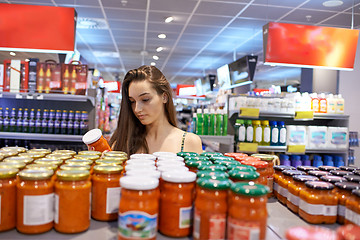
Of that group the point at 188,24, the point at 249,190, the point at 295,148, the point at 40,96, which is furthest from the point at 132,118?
the point at 188,24

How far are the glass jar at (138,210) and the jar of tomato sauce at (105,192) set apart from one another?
174 mm

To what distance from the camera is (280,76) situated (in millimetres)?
14125

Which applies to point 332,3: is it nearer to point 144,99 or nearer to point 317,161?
point 317,161

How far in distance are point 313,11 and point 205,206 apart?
5916 mm

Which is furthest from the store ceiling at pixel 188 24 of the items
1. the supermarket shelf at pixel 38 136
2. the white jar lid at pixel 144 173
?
the white jar lid at pixel 144 173

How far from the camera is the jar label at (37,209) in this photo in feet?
3.21

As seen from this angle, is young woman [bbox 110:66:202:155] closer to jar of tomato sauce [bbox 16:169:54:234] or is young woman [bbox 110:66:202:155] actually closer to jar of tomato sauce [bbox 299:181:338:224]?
jar of tomato sauce [bbox 16:169:54:234]

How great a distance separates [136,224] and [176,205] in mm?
154

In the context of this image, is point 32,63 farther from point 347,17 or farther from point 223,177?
point 347,17

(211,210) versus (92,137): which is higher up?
(92,137)

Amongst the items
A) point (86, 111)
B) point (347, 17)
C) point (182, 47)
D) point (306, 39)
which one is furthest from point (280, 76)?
point (86, 111)

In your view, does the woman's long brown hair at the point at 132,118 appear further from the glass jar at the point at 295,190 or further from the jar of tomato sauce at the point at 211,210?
the jar of tomato sauce at the point at 211,210

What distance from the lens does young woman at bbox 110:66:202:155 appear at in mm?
2182

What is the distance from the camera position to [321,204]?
114cm
